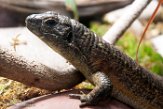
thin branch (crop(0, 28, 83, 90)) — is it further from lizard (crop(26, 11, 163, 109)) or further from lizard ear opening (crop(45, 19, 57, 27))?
lizard ear opening (crop(45, 19, 57, 27))

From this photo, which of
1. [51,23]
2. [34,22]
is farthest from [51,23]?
[34,22]

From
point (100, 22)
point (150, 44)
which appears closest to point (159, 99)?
point (150, 44)

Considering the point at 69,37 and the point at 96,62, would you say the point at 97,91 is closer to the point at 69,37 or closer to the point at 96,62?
the point at 96,62

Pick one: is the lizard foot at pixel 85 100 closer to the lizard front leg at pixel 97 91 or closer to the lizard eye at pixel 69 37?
the lizard front leg at pixel 97 91

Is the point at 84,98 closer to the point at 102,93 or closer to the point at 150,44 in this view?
the point at 102,93

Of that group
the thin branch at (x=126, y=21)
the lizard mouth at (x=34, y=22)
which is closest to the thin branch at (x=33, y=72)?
the lizard mouth at (x=34, y=22)

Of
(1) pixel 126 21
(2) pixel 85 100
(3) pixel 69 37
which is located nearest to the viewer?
(2) pixel 85 100

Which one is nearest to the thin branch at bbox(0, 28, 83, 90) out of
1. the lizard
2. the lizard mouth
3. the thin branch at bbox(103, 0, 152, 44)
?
the lizard
